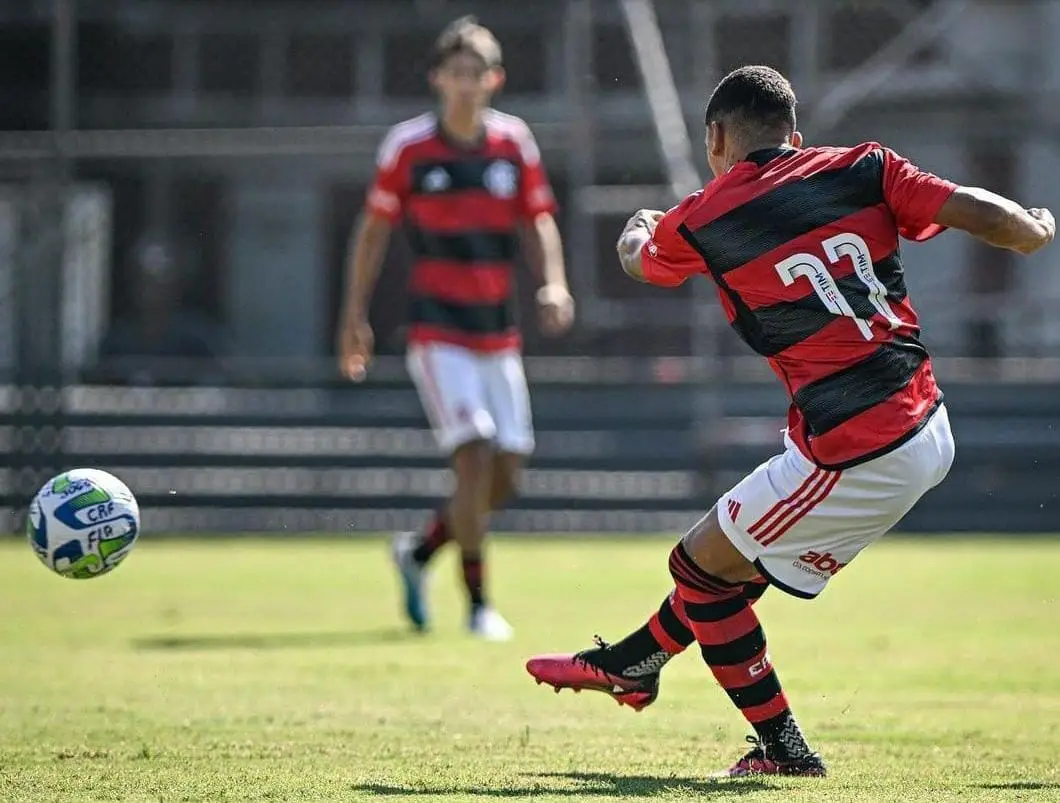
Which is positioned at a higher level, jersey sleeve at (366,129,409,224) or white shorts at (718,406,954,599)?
jersey sleeve at (366,129,409,224)

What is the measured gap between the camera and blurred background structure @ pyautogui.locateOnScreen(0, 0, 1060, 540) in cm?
1303

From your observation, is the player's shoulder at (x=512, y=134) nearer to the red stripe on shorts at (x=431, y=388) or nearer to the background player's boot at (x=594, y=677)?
the red stripe on shorts at (x=431, y=388)

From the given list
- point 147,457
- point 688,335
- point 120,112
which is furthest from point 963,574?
point 120,112

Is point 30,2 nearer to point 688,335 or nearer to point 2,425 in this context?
point 2,425

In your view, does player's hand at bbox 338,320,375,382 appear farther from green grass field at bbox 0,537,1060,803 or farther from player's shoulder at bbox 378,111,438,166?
green grass field at bbox 0,537,1060,803

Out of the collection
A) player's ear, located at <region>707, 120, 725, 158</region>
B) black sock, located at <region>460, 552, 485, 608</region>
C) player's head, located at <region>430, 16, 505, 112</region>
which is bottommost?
black sock, located at <region>460, 552, 485, 608</region>

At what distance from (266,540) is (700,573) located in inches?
337

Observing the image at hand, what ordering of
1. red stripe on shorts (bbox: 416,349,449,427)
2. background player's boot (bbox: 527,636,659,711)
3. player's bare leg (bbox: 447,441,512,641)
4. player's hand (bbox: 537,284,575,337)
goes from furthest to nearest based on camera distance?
red stripe on shorts (bbox: 416,349,449,427) < player's hand (bbox: 537,284,575,337) < player's bare leg (bbox: 447,441,512,641) < background player's boot (bbox: 527,636,659,711)

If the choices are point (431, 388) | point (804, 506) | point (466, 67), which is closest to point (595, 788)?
point (804, 506)

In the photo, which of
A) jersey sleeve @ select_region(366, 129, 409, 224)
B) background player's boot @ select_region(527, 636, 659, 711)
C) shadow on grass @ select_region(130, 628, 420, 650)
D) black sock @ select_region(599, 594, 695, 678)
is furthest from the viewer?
jersey sleeve @ select_region(366, 129, 409, 224)

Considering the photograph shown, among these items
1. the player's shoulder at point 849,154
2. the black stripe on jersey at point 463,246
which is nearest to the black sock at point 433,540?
the black stripe on jersey at point 463,246

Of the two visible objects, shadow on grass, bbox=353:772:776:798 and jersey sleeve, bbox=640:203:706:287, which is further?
jersey sleeve, bbox=640:203:706:287

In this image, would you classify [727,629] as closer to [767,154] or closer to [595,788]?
[595,788]

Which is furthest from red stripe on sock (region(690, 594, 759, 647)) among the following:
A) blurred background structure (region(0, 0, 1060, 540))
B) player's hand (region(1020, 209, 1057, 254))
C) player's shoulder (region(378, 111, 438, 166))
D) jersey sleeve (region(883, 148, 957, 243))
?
blurred background structure (region(0, 0, 1060, 540))
